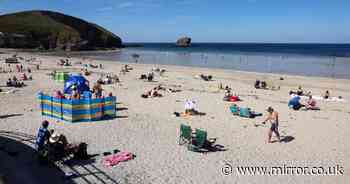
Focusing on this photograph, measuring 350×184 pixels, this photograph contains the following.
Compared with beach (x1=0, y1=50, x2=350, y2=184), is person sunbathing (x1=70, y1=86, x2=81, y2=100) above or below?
above

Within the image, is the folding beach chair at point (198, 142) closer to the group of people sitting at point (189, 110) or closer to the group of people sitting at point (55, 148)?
the group of people sitting at point (55, 148)

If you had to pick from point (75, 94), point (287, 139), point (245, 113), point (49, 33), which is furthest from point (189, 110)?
point (49, 33)

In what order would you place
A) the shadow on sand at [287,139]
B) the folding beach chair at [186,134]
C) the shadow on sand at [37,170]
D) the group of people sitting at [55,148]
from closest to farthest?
1. the shadow on sand at [37,170]
2. the group of people sitting at [55,148]
3. the folding beach chair at [186,134]
4. the shadow on sand at [287,139]

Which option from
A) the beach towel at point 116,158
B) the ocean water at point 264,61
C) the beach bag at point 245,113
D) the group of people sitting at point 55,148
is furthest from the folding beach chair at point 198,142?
the ocean water at point 264,61

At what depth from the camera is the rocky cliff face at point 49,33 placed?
96.0 metres

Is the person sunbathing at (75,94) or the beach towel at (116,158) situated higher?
the person sunbathing at (75,94)

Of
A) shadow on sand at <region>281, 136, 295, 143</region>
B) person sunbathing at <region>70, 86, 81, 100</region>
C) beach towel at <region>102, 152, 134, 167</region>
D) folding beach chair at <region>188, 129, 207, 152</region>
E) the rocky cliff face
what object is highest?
the rocky cliff face

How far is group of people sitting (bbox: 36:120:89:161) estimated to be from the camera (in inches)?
366

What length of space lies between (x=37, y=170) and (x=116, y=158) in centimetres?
206

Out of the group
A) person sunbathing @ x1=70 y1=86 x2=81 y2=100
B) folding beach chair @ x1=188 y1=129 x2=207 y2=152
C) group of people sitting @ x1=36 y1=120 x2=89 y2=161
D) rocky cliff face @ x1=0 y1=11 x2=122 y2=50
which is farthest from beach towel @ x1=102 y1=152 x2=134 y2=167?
rocky cliff face @ x1=0 y1=11 x2=122 y2=50

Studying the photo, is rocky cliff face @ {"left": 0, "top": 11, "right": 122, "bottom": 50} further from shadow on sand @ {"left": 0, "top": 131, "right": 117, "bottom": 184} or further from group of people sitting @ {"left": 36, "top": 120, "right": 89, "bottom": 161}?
group of people sitting @ {"left": 36, "top": 120, "right": 89, "bottom": 161}

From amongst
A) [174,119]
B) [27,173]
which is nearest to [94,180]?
[27,173]

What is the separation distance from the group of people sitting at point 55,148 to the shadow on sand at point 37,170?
0.23m

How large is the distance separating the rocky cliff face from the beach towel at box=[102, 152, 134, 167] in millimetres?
91436
